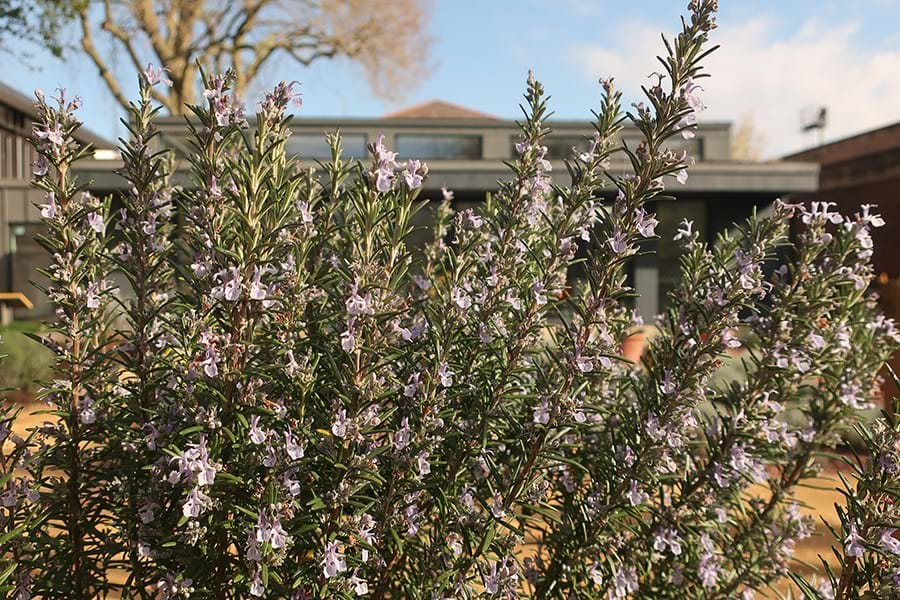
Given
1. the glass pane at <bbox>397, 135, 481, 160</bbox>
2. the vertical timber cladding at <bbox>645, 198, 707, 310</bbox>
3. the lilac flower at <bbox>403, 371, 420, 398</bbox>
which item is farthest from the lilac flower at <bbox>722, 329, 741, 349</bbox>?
the glass pane at <bbox>397, 135, 481, 160</bbox>

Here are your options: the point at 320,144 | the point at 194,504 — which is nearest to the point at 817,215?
the point at 194,504

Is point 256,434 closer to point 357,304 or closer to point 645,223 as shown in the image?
point 357,304

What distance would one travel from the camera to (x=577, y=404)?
1.57m

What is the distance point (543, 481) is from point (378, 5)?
2677 centimetres

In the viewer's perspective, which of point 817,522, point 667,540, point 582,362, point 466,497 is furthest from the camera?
point 817,522

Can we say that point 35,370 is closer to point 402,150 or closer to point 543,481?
point 543,481

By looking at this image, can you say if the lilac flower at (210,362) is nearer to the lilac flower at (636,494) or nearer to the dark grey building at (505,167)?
the lilac flower at (636,494)

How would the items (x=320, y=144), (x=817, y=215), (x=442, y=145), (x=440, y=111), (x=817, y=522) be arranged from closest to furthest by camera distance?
1. (x=817, y=215)
2. (x=817, y=522)
3. (x=320, y=144)
4. (x=442, y=145)
5. (x=440, y=111)

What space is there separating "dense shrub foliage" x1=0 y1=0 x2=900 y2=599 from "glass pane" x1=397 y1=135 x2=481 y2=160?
623 inches

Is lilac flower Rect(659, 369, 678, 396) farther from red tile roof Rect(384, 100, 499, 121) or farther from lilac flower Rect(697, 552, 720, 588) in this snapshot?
red tile roof Rect(384, 100, 499, 121)

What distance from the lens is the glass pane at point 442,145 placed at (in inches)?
681

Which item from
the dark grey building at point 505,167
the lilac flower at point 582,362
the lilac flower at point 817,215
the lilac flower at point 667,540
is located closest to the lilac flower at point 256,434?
the lilac flower at point 582,362

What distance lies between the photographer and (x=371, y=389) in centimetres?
144

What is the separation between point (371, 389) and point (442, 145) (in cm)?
1680
